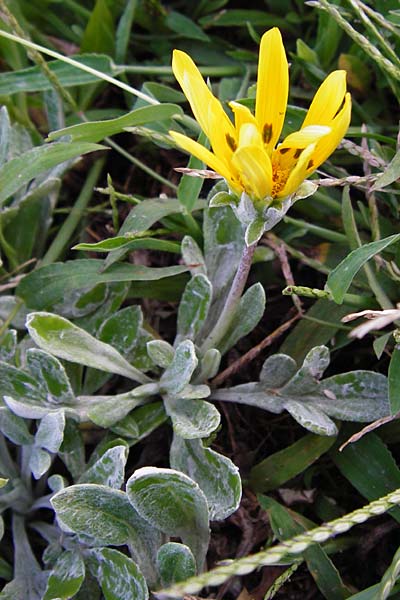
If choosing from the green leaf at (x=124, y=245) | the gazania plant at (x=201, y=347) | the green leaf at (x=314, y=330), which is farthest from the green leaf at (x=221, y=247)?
the green leaf at (x=314, y=330)

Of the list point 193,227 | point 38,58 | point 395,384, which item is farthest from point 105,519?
point 38,58

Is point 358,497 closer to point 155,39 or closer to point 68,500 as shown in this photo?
point 68,500

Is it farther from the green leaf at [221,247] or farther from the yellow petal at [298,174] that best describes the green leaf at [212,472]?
the yellow petal at [298,174]

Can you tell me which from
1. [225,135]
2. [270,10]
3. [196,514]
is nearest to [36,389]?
[196,514]

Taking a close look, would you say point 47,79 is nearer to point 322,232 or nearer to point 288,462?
point 322,232

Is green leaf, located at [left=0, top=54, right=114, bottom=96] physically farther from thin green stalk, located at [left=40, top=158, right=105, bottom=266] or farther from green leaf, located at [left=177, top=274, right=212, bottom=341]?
green leaf, located at [left=177, top=274, right=212, bottom=341]

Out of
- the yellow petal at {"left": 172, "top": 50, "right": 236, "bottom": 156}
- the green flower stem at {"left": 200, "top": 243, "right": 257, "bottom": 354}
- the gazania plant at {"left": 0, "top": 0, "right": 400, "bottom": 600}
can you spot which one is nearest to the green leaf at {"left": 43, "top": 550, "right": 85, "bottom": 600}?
the gazania plant at {"left": 0, "top": 0, "right": 400, "bottom": 600}
